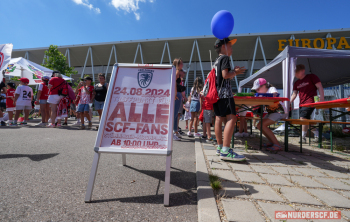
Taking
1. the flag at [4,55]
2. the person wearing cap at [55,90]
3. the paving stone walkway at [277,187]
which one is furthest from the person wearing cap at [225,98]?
the person wearing cap at [55,90]

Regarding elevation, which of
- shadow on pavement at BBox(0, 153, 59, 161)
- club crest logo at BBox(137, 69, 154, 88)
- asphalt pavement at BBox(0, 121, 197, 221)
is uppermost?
club crest logo at BBox(137, 69, 154, 88)

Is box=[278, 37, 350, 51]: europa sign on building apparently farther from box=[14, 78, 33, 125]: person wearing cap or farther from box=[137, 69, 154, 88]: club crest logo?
box=[14, 78, 33, 125]: person wearing cap

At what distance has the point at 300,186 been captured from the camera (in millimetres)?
1883

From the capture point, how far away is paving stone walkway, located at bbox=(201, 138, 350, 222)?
1422mm

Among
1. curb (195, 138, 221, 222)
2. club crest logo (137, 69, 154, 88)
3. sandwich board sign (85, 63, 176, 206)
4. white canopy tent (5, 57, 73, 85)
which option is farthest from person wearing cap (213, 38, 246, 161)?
white canopy tent (5, 57, 73, 85)

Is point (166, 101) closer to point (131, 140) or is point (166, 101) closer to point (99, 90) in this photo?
point (131, 140)

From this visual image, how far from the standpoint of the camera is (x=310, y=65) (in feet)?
21.5

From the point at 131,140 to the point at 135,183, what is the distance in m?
0.56

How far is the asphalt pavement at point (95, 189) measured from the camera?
4.43ft

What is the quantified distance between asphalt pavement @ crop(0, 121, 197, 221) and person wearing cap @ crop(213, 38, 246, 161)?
0.59 m

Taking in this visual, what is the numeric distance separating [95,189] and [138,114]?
0.84m

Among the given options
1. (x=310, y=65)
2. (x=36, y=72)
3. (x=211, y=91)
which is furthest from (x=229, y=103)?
(x=36, y=72)

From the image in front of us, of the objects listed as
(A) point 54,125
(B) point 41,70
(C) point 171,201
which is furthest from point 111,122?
(B) point 41,70

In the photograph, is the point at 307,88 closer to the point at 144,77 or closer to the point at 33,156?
the point at 144,77
